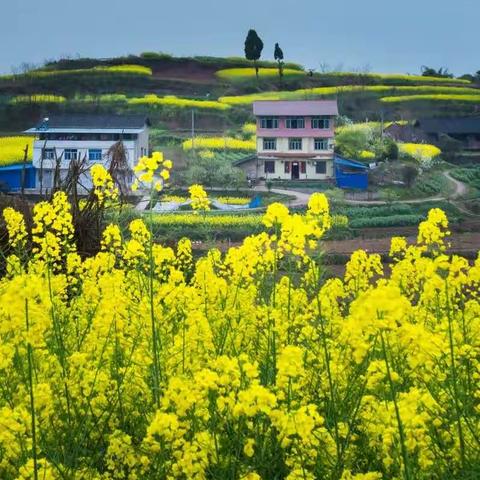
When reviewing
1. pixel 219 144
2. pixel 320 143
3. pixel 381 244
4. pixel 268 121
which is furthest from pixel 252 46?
pixel 381 244

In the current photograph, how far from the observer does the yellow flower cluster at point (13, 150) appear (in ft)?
90.7

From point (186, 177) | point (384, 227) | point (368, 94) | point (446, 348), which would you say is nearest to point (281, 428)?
point (446, 348)

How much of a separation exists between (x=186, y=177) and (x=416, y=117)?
17.0m

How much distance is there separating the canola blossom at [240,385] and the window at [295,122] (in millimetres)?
25018

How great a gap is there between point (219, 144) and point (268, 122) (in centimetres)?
296

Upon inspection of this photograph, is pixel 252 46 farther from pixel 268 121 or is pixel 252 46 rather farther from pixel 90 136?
pixel 90 136

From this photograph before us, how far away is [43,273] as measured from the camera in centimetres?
473

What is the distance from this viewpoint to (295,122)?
29.3 meters

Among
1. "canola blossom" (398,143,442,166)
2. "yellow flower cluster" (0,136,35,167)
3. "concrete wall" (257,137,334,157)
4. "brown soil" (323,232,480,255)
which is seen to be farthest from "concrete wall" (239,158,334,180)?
"brown soil" (323,232,480,255)

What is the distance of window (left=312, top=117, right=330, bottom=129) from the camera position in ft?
95.3

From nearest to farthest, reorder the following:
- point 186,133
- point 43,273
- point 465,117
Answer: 1. point 43,273
2. point 186,133
3. point 465,117

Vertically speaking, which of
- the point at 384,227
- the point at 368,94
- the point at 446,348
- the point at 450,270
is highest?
the point at 368,94

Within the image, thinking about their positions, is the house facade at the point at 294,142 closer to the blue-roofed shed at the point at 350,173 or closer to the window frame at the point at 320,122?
the window frame at the point at 320,122

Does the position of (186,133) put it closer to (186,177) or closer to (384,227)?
(186,177)
